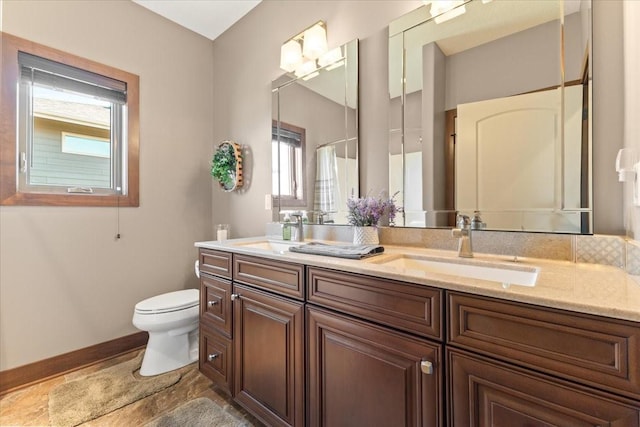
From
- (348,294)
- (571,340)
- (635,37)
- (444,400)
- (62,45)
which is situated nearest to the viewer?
(571,340)

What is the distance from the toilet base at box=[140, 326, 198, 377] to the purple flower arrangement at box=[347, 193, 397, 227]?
1.53m

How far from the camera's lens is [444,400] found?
0.80 meters

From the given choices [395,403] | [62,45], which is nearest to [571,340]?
[395,403]

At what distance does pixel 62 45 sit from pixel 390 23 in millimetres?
2176

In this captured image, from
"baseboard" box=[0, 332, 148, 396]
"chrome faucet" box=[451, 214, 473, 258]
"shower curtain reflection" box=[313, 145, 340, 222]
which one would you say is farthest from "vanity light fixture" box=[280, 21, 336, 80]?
"baseboard" box=[0, 332, 148, 396]

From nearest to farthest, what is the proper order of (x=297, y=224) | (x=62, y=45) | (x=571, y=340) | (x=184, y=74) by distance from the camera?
1. (x=571, y=340)
2. (x=297, y=224)
3. (x=62, y=45)
4. (x=184, y=74)

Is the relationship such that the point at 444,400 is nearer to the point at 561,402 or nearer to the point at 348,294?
the point at 561,402

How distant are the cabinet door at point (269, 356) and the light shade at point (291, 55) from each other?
1.53 m

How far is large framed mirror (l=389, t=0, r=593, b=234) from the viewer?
1087 millimetres

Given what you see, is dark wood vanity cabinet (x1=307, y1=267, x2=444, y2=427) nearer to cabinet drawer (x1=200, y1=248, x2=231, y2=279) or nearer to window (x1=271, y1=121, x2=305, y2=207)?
cabinet drawer (x1=200, y1=248, x2=231, y2=279)

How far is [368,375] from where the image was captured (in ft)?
3.16

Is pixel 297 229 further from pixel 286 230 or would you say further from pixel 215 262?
pixel 215 262

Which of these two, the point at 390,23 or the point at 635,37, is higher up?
the point at 390,23

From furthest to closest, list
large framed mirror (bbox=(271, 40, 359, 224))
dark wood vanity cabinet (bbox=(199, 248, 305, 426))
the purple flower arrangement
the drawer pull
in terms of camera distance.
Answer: large framed mirror (bbox=(271, 40, 359, 224)) < the purple flower arrangement < dark wood vanity cabinet (bbox=(199, 248, 305, 426)) < the drawer pull
